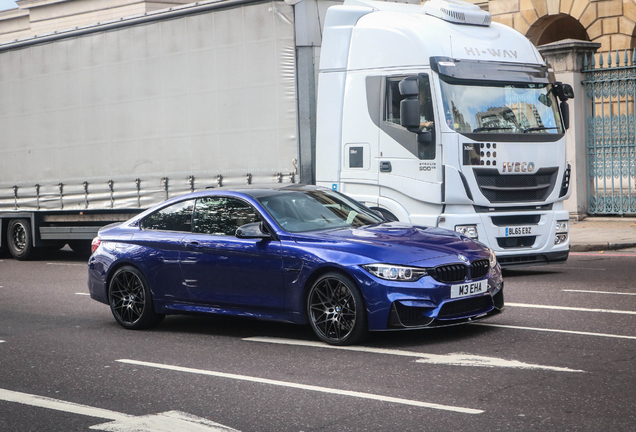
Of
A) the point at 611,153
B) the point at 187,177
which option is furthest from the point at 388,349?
the point at 611,153

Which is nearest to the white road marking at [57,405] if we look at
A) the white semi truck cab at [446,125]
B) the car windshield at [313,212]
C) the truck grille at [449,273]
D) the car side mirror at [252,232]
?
the car side mirror at [252,232]

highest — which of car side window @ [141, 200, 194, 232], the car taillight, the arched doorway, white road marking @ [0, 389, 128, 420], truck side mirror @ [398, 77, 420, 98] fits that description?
the arched doorway

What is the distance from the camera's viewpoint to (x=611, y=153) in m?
18.8

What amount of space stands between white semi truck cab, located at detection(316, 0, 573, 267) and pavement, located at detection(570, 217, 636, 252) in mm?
3505

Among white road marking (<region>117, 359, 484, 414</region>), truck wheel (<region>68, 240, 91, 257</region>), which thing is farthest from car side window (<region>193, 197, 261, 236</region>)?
truck wheel (<region>68, 240, 91, 257</region>)

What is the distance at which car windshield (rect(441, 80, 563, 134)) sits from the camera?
1149cm

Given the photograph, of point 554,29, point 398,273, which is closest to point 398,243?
point 398,273

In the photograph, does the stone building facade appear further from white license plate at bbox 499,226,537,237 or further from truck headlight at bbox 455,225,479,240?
truck headlight at bbox 455,225,479,240

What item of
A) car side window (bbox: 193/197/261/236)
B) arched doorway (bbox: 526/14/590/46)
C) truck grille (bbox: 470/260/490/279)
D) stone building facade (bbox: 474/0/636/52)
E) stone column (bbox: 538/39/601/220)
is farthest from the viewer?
arched doorway (bbox: 526/14/590/46)

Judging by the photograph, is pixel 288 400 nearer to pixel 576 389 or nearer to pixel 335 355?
pixel 335 355

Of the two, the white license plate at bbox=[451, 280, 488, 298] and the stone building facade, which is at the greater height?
the stone building facade

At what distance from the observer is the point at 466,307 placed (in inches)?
301

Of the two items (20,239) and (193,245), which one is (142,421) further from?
(20,239)

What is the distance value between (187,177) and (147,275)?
18.3ft
